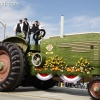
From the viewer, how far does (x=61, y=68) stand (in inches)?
350

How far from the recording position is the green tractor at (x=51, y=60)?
27.2 feet

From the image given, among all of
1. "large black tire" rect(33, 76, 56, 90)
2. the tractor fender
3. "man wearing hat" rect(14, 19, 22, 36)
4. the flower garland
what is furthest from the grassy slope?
"large black tire" rect(33, 76, 56, 90)

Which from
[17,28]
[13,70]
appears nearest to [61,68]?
[13,70]

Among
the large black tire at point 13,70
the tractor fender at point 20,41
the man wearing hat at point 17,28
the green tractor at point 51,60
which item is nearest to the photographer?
the green tractor at point 51,60

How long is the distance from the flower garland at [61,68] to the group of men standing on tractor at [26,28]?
1.60m

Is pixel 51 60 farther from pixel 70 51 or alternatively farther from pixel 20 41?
pixel 20 41

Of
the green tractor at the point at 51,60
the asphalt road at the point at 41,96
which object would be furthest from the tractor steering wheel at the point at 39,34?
the asphalt road at the point at 41,96

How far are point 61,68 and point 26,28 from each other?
293 cm

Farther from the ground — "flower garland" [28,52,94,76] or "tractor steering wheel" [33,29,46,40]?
"tractor steering wheel" [33,29,46,40]

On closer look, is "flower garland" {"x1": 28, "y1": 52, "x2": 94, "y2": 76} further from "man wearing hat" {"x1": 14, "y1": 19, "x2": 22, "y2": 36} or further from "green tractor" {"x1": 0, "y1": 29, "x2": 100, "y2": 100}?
"man wearing hat" {"x1": 14, "y1": 19, "x2": 22, "y2": 36}

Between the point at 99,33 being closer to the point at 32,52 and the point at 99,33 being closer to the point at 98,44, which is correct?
the point at 98,44

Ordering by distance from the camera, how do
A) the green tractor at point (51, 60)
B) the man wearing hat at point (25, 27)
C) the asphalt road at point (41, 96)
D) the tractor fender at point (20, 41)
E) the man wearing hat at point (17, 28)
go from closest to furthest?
the asphalt road at point (41, 96) → the green tractor at point (51, 60) → the tractor fender at point (20, 41) → the man wearing hat at point (25, 27) → the man wearing hat at point (17, 28)

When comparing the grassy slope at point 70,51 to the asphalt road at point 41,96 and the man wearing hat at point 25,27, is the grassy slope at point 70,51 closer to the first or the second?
the asphalt road at point 41,96

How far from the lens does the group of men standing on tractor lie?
10.6m
